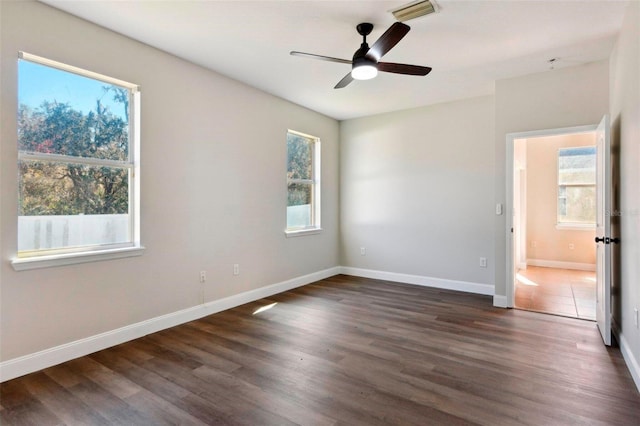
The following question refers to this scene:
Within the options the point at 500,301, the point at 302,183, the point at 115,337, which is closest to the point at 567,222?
the point at 500,301

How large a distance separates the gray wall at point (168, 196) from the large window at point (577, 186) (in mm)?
5068

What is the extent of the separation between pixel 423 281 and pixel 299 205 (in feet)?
7.36

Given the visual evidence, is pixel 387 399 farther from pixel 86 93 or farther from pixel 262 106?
pixel 262 106

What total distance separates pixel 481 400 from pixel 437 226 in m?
3.16

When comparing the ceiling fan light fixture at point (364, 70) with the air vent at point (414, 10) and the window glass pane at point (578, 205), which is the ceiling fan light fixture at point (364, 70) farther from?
the window glass pane at point (578, 205)

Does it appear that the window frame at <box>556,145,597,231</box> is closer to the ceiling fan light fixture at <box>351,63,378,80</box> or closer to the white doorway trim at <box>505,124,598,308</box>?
the white doorway trim at <box>505,124,598,308</box>

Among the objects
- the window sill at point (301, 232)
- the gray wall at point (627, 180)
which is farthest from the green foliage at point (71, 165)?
the gray wall at point (627, 180)

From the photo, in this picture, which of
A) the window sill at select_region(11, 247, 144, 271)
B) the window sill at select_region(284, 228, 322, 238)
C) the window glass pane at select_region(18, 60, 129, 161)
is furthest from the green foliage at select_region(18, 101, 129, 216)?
the window sill at select_region(284, 228, 322, 238)

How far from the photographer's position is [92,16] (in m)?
2.66

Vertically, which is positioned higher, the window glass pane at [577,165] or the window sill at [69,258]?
the window glass pane at [577,165]

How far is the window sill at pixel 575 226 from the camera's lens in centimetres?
623

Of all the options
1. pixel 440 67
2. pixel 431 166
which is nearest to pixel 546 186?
pixel 431 166

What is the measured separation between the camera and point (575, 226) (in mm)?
6348

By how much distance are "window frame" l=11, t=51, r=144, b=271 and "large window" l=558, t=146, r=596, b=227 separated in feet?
23.6
